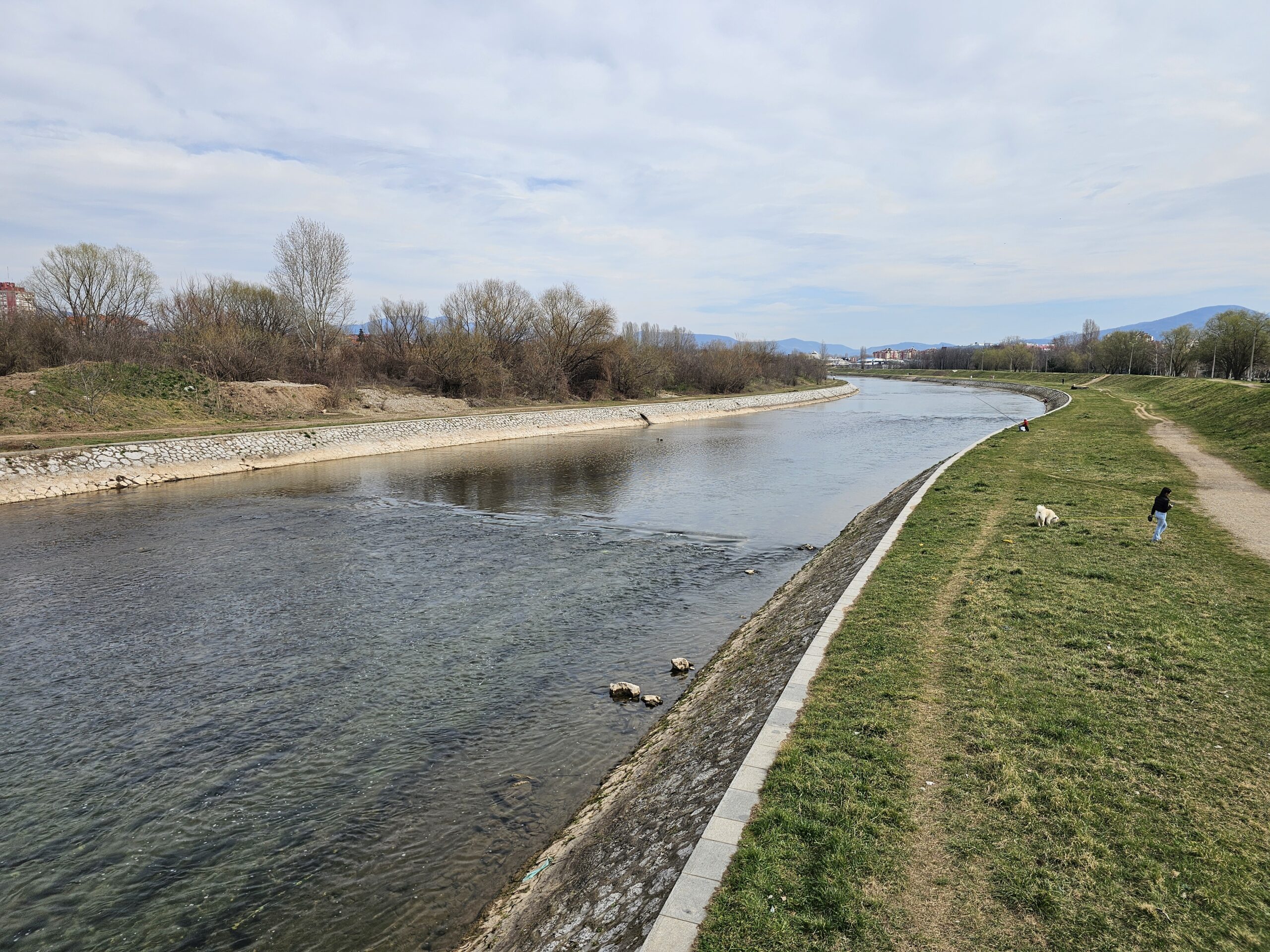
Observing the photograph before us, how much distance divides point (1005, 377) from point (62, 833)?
150465 mm

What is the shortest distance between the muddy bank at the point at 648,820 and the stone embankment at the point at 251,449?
28.2 metres

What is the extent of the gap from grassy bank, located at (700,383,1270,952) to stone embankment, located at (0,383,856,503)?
30.2 metres

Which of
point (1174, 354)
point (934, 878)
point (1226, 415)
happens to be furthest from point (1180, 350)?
point (934, 878)

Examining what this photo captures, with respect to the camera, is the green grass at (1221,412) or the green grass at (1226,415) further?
the green grass at (1221,412)

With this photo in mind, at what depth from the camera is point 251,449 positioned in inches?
Result: 1315

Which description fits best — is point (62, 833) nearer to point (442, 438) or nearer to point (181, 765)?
point (181, 765)

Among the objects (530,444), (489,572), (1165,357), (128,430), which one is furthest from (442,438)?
(1165,357)

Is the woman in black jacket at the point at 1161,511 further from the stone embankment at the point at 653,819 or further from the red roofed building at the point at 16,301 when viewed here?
the red roofed building at the point at 16,301

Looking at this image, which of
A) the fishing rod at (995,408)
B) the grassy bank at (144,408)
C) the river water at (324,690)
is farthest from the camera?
the fishing rod at (995,408)

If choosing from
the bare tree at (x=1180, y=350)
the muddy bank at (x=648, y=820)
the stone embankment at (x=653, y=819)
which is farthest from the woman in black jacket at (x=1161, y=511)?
the bare tree at (x=1180, y=350)

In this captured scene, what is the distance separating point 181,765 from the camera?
8.38 m

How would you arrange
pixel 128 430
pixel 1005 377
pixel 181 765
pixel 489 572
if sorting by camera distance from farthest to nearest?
pixel 1005 377 → pixel 128 430 → pixel 489 572 → pixel 181 765

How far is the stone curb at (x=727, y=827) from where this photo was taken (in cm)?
427

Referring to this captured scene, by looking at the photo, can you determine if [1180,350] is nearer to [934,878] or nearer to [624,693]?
[624,693]
